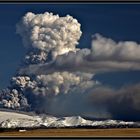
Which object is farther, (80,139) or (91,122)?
(91,122)

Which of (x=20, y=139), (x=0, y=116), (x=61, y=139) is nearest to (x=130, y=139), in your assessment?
(x=61, y=139)

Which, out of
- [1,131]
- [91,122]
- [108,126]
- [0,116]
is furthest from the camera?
[91,122]
